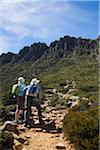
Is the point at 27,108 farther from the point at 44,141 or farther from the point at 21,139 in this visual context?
the point at 21,139

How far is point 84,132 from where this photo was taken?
9109 mm

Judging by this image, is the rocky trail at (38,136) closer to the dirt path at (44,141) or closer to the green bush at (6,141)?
the dirt path at (44,141)

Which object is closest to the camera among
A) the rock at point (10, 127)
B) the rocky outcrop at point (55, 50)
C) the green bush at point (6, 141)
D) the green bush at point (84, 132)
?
the green bush at point (84, 132)

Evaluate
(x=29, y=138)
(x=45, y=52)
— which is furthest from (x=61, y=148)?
(x=45, y=52)

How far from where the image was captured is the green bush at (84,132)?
870cm

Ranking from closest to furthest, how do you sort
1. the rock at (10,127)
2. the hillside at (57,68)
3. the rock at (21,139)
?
the rock at (21,139)
the rock at (10,127)
the hillside at (57,68)

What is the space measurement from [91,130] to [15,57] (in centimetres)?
11031

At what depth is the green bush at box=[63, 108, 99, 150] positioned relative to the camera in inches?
343

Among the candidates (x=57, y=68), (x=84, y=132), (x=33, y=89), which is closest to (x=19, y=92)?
(x=33, y=89)

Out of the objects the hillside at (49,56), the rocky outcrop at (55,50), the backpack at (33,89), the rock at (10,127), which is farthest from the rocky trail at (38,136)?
the rocky outcrop at (55,50)

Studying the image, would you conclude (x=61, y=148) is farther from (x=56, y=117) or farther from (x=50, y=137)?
(x=56, y=117)

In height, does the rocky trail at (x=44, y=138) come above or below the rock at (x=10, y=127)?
below

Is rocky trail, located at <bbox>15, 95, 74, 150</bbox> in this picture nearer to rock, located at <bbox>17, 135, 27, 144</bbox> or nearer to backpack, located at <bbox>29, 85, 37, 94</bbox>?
rock, located at <bbox>17, 135, 27, 144</bbox>

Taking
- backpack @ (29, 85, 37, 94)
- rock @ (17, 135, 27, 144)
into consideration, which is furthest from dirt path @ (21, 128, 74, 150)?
backpack @ (29, 85, 37, 94)
